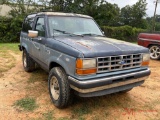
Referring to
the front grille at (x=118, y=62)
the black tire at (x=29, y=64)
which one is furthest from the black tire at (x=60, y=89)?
the black tire at (x=29, y=64)

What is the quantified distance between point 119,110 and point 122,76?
81cm

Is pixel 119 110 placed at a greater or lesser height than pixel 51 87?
lesser

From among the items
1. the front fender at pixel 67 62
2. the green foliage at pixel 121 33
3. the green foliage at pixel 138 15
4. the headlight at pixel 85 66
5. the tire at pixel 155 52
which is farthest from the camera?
the green foliage at pixel 138 15

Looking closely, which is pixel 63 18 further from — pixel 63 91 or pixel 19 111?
pixel 19 111

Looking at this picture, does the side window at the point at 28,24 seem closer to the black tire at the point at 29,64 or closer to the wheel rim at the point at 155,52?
the black tire at the point at 29,64

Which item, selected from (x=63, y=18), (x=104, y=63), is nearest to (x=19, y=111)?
(x=104, y=63)

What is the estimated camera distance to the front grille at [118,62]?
3344 mm

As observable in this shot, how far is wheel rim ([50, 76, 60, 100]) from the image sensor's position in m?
3.90

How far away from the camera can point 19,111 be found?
372 cm

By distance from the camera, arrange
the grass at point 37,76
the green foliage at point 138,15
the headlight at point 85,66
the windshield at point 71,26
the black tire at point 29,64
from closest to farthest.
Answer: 1. the headlight at point 85,66
2. the windshield at point 71,26
3. the grass at point 37,76
4. the black tire at point 29,64
5. the green foliage at point 138,15

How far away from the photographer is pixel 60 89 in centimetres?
358

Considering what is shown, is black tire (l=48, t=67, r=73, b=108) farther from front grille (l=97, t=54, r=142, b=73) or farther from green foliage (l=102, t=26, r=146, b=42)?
green foliage (l=102, t=26, r=146, b=42)

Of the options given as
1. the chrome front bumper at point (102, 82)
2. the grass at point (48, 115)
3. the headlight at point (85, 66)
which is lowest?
the grass at point (48, 115)

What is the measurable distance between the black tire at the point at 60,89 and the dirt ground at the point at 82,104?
0.60 feet
